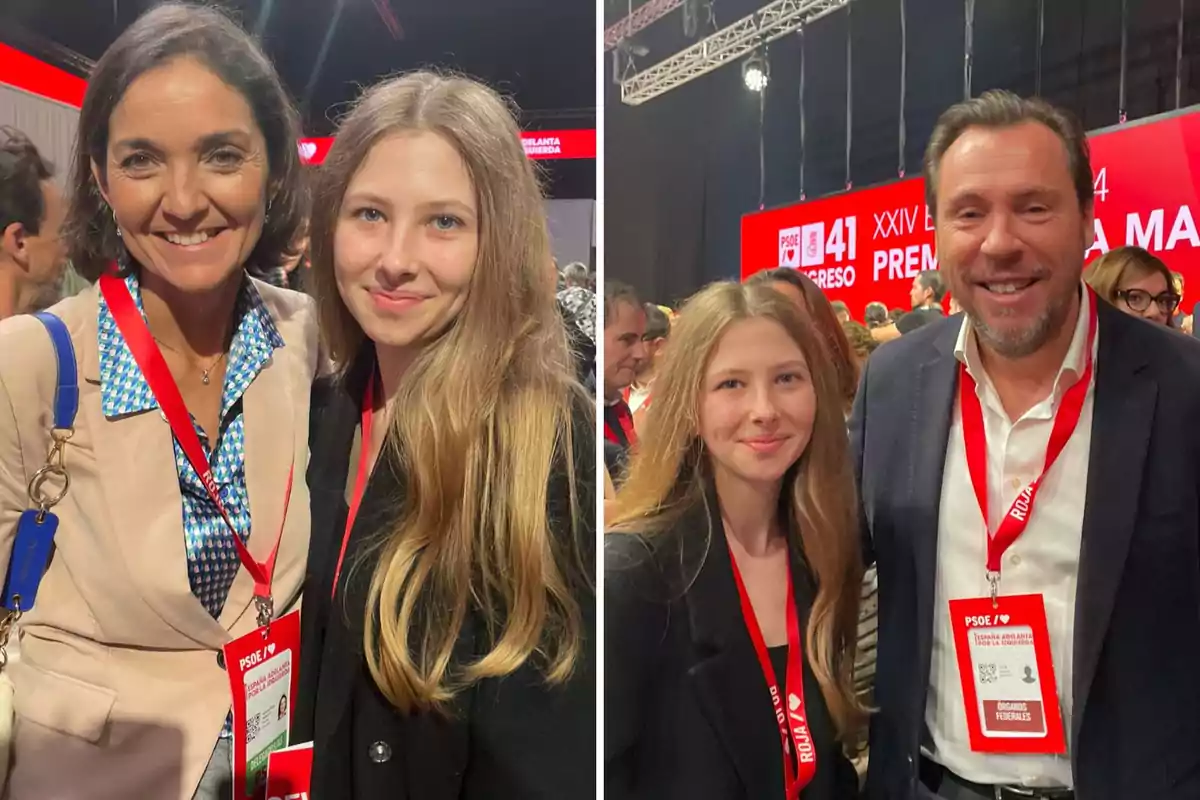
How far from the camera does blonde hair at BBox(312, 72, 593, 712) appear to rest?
1.35m

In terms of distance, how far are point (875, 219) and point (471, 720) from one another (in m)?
1.12

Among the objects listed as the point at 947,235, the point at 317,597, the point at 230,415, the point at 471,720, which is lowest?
the point at 471,720

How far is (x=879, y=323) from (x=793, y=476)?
0.32 m

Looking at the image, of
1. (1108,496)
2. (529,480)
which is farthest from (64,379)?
(1108,496)

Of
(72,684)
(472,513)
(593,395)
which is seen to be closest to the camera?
(72,684)

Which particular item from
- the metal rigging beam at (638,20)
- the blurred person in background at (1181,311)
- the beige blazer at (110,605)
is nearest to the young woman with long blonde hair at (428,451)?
the beige blazer at (110,605)

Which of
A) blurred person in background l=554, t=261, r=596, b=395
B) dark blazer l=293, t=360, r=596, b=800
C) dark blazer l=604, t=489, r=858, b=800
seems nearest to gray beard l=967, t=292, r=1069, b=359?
dark blazer l=604, t=489, r=858, b=800

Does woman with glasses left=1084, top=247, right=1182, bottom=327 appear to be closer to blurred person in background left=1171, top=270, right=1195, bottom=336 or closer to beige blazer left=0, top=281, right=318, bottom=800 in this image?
blurred person in background left=1171, top=270, right=1195, bottom=336

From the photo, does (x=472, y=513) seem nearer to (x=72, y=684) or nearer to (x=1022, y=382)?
(x=72, y=684)

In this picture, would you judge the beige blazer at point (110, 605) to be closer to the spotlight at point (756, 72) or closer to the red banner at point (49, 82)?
the red banner at point (49, 82)

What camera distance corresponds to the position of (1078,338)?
1.50m

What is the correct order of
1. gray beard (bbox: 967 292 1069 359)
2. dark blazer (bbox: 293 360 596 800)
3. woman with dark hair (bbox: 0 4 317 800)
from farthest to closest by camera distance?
gray beard (bbox: 967 292 1069 359) < dark blazer (bbox: 293 360 596 800) < woman with dark hair (bbox: 0 4 317 800)

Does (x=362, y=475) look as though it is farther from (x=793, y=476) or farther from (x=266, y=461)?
(x=793, y=476)

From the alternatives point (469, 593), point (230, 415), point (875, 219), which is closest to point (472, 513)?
point (469, 593)
